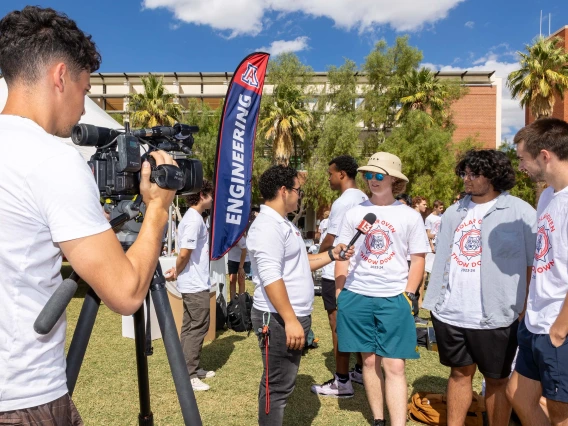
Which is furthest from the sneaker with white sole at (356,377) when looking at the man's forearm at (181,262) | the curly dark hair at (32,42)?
the curly dark hair at (32,42)

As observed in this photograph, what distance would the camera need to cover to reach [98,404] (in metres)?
→ 4.25

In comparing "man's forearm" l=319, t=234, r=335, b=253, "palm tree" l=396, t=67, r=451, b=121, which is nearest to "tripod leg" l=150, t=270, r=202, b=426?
"man's forearm" l=319, t=234, r=335, b=253

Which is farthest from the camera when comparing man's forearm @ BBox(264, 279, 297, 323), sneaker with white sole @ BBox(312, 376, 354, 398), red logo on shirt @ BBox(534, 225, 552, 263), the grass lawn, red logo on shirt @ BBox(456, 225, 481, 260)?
sneaker with white sole @ BBox(312, 376, 354, 398)

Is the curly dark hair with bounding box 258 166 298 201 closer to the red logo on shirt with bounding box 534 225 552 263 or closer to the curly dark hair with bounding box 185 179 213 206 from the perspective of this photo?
the red logo on shirt with bounding box 534 225 552 263

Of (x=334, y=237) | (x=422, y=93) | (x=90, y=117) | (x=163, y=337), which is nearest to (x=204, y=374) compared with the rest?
(x=334, y=237)

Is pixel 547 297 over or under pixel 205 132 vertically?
under

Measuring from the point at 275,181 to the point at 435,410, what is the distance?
2.35 m

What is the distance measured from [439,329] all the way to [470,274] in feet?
1.54

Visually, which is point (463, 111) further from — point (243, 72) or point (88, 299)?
point (88, 299)

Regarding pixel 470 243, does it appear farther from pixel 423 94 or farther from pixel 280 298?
pixel 423 94

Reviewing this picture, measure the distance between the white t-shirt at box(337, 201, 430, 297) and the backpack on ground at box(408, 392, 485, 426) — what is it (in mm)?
1114

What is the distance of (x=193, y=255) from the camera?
16.5 feet

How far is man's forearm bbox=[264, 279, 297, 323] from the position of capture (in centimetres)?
288

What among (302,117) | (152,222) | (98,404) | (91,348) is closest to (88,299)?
(152,222)
